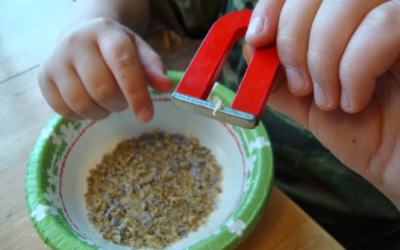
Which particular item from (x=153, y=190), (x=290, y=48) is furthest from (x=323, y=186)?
(x=290, y=48)

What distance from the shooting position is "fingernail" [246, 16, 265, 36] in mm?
344

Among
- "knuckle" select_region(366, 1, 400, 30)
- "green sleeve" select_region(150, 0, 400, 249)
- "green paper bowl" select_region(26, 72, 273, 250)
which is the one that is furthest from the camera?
"green sleeve" select_region(150, 0, 400, 249)

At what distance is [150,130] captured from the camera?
26.0 inches

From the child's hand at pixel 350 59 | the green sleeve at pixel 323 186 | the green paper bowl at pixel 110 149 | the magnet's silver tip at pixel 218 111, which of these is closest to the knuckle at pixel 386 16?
the child's hand at pixel 350 59

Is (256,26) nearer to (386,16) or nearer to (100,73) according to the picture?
(386,16)

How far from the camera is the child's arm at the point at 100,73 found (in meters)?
0.51

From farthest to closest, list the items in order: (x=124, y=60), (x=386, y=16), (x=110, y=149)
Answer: (x=110, y=149) → (x=124, y=60) → (x=386, y=16)

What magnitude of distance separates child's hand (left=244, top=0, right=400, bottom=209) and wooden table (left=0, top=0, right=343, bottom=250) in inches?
4.7

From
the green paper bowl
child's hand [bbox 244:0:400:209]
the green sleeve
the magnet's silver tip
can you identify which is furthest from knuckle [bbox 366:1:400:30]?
the green sleeve

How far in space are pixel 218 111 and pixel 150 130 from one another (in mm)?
363

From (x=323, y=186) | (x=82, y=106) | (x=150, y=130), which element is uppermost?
(x=82, y=106)

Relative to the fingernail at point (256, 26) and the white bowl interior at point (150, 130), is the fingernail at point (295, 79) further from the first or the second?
the white bowl interior at point (150, 130)

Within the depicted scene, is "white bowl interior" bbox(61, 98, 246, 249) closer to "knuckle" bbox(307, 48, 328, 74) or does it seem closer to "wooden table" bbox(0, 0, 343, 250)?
"wooden table" bbox(0, 0, 343, 250)

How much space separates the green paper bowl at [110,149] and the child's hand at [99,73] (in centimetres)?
5
